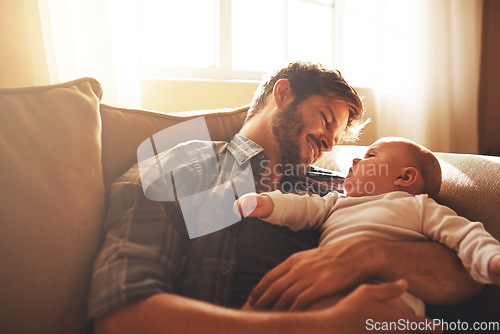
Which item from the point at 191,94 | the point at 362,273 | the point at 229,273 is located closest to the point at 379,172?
the point at 362,273

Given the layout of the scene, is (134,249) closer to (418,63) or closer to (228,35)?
(228,35)

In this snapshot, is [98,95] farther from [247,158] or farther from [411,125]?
[411,125]

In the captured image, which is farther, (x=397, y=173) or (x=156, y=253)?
(x=397, y=173)

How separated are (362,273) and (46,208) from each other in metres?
0.67

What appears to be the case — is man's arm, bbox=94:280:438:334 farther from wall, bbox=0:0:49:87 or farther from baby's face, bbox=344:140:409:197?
wall, bbox=0:0:49:87

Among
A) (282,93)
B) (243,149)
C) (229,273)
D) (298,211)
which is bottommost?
(229,273)

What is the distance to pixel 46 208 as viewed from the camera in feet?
2.19

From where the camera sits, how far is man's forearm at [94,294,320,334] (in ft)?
1.72

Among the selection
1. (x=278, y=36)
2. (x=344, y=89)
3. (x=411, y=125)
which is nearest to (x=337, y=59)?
(x=278, y=36)

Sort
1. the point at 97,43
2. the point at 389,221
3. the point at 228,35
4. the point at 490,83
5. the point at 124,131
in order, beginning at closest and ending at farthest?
the point at 389,221 → the point at 124,131 → the point at 97,43 → the point at 228,35 → the point at 490,83

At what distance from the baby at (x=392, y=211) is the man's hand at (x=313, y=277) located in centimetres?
9

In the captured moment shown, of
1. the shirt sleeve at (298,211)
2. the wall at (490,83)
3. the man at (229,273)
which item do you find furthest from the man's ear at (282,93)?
the wall at (490,83)

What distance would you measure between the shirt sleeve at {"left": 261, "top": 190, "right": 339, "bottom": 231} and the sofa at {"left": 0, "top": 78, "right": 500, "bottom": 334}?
13.5 inches

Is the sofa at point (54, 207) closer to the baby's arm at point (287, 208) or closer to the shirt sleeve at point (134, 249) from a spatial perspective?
the shirt sleeve at point (134, 249)
